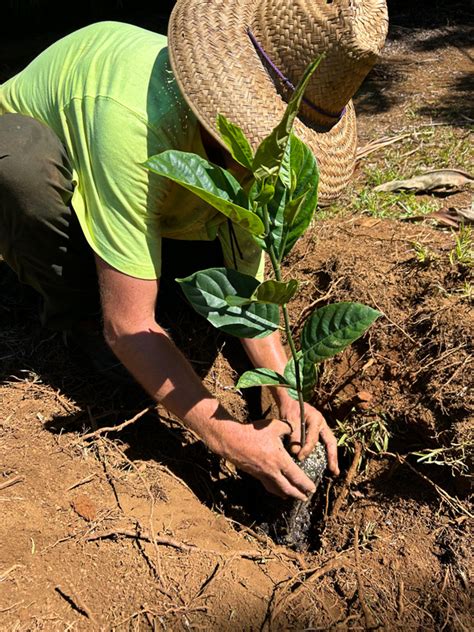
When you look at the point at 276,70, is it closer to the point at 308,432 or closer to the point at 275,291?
the point at 275,291

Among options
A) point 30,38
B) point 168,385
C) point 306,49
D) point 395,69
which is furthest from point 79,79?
point 30,38

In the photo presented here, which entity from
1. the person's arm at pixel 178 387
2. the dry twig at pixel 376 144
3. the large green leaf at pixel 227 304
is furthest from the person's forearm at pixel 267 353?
the dry twig at pixel 376 144

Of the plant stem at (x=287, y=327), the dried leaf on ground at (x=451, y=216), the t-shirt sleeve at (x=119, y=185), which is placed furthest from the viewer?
the dried leaf on ground at (x=451, y=216)

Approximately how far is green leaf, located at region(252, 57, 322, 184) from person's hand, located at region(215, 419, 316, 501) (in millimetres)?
749

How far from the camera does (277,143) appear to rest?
1274mm

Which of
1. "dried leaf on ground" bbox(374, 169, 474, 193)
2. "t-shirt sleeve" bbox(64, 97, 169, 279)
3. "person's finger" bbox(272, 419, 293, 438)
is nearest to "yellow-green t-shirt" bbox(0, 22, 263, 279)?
"t-shirt sleeve" bbox(64, 97, 169, 279)

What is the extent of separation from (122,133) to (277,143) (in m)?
0.60

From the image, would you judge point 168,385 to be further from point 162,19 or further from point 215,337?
point 162,19

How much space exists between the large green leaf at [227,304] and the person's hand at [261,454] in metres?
0.35

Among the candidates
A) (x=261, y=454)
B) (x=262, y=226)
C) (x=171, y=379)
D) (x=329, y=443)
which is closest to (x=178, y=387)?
(x=171, y=379)

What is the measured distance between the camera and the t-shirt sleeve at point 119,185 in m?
1.75

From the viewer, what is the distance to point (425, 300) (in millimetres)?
2244

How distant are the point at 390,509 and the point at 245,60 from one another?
4.25 ft

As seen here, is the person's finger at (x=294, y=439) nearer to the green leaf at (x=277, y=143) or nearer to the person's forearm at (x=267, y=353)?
the person's forearm at (x=267, y=353)
